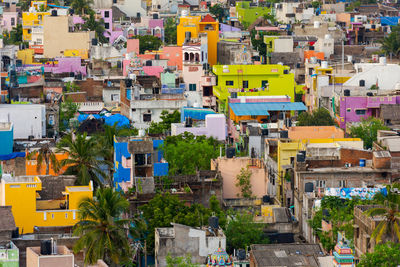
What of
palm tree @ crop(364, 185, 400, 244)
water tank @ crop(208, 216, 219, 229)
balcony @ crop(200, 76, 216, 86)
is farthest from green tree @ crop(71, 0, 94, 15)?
palm tree @ crop(364, 185, 400, 244)

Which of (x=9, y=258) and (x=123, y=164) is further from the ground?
(x=9, y=258)

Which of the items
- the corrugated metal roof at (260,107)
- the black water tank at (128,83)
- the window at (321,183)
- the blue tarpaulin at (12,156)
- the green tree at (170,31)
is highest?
the black water tank at (128,83)

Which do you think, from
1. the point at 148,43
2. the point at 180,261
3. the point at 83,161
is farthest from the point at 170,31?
the point at 180,261

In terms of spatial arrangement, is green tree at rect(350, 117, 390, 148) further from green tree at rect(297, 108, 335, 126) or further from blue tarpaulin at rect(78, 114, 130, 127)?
blue tarpaulin at rect(78, 114, 130, 127)

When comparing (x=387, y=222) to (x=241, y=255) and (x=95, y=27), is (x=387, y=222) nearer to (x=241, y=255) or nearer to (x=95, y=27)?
(x=241, y=255)

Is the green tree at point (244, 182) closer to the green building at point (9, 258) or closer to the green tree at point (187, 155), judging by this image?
the green tree at point (187, 155)

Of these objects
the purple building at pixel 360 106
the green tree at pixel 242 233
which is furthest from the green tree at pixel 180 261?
the purple building at pixel 360 106
